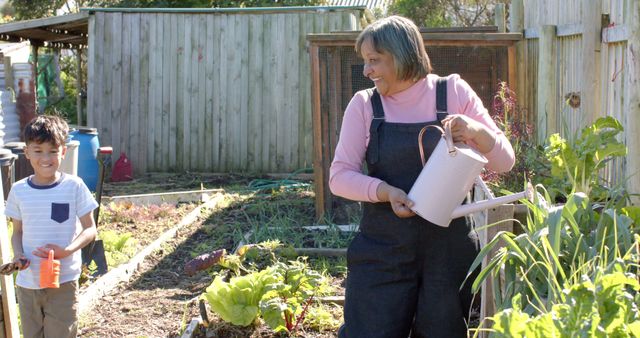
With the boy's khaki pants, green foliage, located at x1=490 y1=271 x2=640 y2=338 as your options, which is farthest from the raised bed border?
green foliage, located at x1=490 y1=271 x2=640 y2=338

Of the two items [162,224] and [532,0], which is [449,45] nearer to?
[532,0]

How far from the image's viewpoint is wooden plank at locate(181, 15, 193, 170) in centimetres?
1234

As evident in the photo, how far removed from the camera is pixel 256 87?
12266 millimetres

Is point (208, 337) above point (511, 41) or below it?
below

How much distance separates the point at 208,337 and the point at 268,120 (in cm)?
790

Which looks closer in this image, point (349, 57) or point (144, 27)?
point (349, 57)

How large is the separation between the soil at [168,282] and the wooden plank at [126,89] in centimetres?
189

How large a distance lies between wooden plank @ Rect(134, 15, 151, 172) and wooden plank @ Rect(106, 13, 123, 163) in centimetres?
28

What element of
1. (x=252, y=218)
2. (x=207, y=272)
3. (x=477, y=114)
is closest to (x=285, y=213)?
(x=252, y=218)

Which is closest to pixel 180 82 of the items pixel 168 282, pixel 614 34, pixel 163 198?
pixel 163 198

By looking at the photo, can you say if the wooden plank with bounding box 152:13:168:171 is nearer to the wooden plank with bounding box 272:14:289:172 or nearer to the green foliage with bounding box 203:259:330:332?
the wooden plank with bounding box 272:14:289:172

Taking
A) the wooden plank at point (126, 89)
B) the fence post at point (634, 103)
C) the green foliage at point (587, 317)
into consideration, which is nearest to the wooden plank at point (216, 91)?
the wooden plank at point (126, 89)

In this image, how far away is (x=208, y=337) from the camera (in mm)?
4566

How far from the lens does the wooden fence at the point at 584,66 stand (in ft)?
12.6
